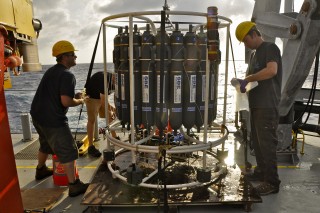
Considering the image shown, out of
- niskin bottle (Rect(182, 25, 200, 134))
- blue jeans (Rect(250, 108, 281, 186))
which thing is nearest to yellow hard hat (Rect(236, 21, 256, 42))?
niskin bottle (Rect(182, 25, 200, 134))

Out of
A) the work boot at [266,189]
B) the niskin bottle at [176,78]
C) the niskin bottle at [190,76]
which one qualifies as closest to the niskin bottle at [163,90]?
the niskin bottle at [176,78]

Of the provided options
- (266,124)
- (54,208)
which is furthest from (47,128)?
(266,124)

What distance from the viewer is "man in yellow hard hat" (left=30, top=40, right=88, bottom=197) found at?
3.85 metres

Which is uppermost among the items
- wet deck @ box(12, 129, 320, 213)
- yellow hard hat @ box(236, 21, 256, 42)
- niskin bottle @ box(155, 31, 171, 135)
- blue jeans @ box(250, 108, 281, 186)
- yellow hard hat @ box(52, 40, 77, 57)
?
yellow hard hat @ box(236, 21, 256, 42)

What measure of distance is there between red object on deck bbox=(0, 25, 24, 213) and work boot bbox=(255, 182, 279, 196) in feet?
10.8

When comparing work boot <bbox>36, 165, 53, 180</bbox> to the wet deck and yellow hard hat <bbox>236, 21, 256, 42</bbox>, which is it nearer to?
the wet deck

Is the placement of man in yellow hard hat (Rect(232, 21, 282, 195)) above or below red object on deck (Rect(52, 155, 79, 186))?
above

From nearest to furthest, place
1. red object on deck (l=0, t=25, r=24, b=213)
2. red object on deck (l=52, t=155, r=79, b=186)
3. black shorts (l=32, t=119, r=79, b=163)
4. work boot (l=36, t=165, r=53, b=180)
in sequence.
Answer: red object on deck (l=0, t=25, r=24, b=213) → black shorts (l=32, t=119, r=79, b=163) → red object on deck (l=52, t=155, r=79, b=186) → work boot (l=36, t=165, r=53, b=180)

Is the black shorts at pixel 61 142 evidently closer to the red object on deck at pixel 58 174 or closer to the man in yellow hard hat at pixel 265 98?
the red object on deck at pixel 58 174

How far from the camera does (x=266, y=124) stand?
4.09 meters

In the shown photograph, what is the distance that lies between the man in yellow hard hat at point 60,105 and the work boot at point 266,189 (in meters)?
2.66

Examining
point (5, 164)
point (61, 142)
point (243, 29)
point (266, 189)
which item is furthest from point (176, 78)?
point (5, 164)

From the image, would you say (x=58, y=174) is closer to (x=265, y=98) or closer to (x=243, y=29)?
(x=265, y=98)

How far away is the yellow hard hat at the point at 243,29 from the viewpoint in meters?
4.04
